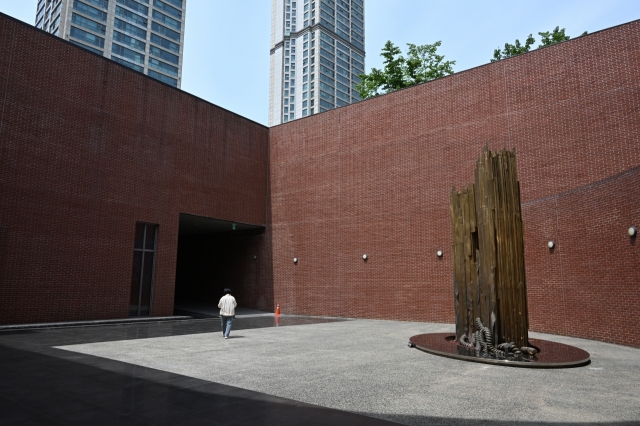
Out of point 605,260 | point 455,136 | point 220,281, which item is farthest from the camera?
point 220,281

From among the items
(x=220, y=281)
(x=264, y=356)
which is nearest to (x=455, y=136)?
(x=264, y=356)

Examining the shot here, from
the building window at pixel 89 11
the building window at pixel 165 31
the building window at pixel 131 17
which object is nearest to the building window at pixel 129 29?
the building window at pixel 131 17

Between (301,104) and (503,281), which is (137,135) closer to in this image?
(503,281)

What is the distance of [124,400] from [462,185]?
47.7 feet

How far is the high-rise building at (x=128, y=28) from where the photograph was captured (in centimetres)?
6266

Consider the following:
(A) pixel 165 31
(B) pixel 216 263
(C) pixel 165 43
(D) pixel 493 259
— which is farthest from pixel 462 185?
(A) pixel 165 31

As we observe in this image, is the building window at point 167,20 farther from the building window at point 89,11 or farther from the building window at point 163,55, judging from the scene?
the building window at point 89,11

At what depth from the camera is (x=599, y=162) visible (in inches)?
562

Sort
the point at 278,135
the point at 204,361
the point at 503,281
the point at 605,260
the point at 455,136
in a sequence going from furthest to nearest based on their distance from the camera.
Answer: the point at 278,135 → the point at 455,136 → the point at 605,260 → the point at 503,281 → the point at 204,361

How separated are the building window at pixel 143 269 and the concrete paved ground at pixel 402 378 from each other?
21.4ft

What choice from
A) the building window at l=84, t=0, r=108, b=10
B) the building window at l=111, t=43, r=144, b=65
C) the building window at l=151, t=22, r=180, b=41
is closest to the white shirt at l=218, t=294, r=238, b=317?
the building window at l=111, t=43, r=144, b=65

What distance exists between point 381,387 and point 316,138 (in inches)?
657

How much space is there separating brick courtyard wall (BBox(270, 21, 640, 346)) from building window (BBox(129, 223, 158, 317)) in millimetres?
6407

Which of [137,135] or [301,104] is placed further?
[301,104]
